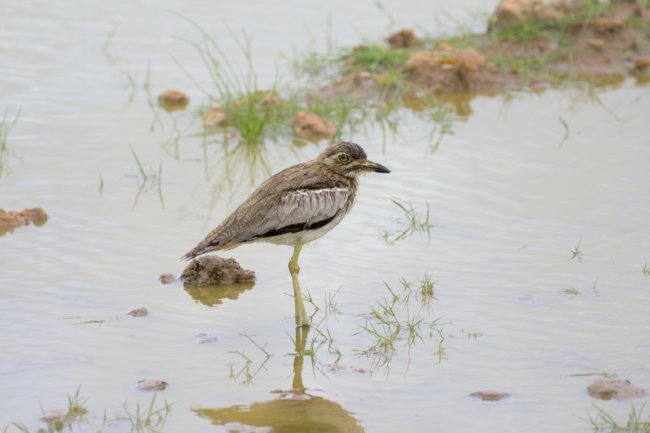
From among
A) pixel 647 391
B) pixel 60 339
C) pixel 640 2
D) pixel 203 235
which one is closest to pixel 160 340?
pixel 60 339

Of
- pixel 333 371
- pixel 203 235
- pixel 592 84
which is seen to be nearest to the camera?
pixel 333 371

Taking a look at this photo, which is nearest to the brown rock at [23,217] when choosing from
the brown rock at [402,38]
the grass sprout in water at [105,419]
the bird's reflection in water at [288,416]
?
the grass sprout in water at [105,419]

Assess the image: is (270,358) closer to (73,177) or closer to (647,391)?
(647,391)

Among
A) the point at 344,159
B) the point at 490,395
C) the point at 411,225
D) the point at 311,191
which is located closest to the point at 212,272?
the point at 311,191

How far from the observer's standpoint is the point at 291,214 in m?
7.28

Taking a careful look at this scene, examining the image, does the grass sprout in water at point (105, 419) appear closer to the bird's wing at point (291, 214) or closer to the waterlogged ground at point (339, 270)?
the waterlogged ground at point (339, 270)

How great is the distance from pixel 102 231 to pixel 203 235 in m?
0.73

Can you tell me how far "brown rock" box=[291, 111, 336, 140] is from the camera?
10.6 m

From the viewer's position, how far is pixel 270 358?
21.7 feet

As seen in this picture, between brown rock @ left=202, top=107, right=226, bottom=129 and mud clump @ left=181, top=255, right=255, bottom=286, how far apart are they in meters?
3.26

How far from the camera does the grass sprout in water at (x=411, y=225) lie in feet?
27.9

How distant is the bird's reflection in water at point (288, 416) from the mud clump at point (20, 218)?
3207mm

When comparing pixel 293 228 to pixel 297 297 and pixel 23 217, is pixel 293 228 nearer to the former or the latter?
pixel 297 297

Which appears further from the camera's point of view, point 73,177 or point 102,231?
point 73,177
